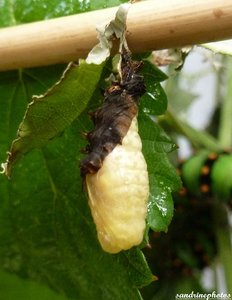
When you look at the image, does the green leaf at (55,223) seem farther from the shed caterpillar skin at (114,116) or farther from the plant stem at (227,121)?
the plant stem at (227,121)

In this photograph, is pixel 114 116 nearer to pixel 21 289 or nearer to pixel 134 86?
pixel 134 86

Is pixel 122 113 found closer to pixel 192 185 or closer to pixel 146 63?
pixel 146 63

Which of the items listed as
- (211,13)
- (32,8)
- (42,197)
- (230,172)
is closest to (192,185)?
(230,172)

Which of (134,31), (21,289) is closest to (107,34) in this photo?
(134,31)

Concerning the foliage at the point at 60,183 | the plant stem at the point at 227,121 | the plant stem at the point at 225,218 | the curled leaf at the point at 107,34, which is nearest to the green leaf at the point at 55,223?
the foliage at the point at 60,183

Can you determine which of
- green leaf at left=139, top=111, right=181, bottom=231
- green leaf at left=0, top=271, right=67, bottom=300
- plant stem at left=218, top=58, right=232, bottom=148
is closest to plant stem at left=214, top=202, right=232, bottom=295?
plant stem at left=218, top=58, right=232, bottom=148
